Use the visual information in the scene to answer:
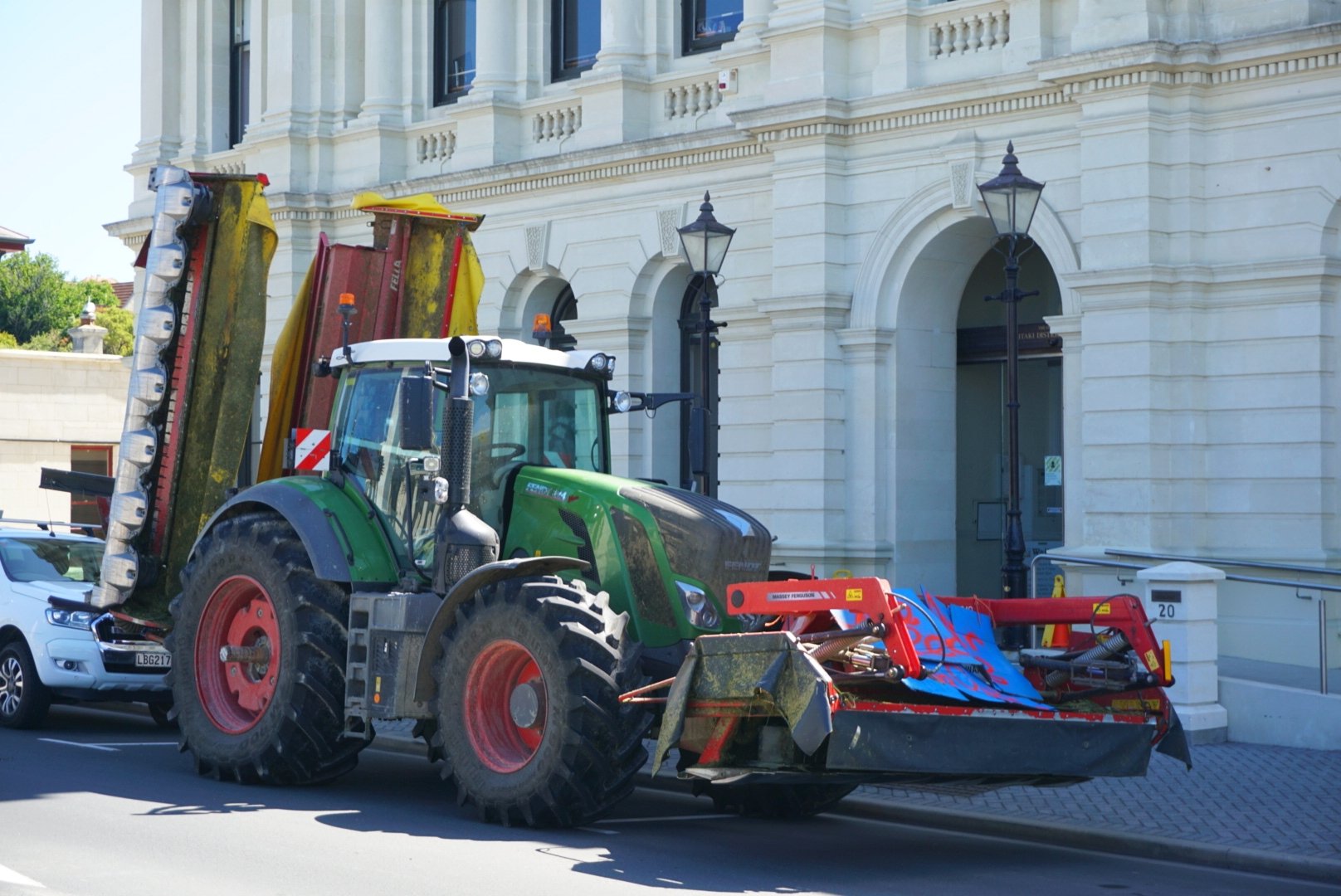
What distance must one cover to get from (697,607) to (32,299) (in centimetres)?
7291

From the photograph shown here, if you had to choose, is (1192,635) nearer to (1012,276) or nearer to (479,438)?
(1012,276)

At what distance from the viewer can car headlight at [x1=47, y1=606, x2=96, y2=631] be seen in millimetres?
14906

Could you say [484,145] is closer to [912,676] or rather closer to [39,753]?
[39,753]

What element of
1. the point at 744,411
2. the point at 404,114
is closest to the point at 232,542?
the point at 744,411

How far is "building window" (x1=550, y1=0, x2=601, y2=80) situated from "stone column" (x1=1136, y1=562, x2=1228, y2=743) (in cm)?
1341

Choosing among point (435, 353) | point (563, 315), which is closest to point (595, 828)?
point (435, 353)

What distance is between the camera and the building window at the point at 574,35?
83.8 ft

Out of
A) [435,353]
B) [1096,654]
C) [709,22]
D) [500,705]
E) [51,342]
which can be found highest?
[51,342]

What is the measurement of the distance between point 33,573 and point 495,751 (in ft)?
22.9

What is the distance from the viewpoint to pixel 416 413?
10.4 m

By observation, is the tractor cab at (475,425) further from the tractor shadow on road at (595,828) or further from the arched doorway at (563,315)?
the arched doorway at (563,315)

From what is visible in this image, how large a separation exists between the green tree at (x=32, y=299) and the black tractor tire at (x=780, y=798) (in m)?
71.8

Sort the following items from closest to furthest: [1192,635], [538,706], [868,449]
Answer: [538,706]
[1192,635]
[868,449]

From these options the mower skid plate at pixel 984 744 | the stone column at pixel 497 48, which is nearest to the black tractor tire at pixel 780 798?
the mower skid plate at pixel 984 744
